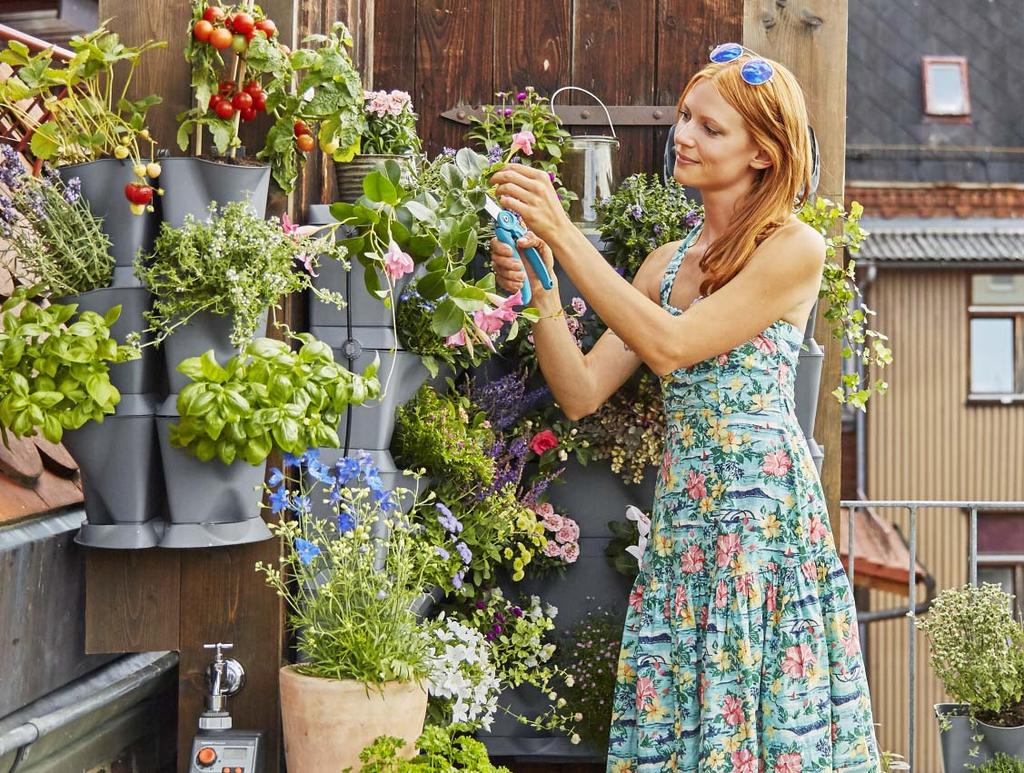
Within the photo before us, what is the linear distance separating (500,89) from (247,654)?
1612 millimetres

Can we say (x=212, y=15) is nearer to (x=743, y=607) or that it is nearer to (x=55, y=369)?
(x=55, y=369)

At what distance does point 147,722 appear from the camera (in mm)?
2535

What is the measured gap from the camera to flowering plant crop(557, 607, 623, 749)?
2645 millimetres

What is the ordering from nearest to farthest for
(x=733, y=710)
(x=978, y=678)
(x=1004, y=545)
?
(x=733, y=710)
(x=978, y=678)
(x=1004, y=545)

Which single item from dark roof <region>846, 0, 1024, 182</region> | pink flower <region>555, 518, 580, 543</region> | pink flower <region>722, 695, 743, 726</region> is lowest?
pink flower <region>722, 695, 743, 726</region>

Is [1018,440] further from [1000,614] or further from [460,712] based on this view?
[460,712]

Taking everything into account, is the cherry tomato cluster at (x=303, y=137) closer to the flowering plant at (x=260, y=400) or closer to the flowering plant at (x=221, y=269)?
the flowering plant at (x=221, y=269)

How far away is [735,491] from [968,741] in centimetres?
143

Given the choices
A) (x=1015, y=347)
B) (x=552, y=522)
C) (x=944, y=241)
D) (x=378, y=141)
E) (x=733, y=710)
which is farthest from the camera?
(x=1015, y=347)

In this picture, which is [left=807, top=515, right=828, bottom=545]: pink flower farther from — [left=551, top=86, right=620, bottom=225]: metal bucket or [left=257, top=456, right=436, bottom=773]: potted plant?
[left=551, top=86, right=620, bottom=225]: metal bucket

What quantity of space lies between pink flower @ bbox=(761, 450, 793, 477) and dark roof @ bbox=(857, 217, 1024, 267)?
990 centimetres

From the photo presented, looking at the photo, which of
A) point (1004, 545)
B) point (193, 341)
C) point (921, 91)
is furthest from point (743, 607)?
point (921, 91)

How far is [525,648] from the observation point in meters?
2.66

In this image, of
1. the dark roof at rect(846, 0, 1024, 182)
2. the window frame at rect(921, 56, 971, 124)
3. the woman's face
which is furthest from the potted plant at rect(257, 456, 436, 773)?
the window frame at rect(921, 56, 971, 124)
